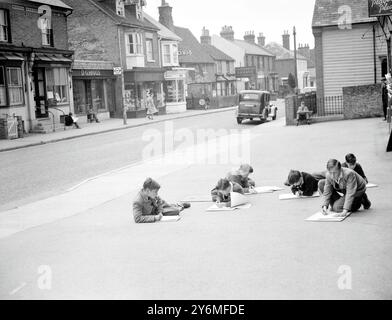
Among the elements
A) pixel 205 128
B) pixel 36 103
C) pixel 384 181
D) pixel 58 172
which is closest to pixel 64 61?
pixel 36 103

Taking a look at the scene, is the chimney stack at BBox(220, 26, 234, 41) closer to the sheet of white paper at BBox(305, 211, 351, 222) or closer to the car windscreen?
the car windscreen

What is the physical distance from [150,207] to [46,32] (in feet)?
92.3

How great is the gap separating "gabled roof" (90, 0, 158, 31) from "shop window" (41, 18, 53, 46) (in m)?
11.5

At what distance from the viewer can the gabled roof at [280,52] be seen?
97.1 metres

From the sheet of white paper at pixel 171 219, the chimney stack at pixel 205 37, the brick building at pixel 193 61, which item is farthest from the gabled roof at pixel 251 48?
the sheet of white paper at pixel 171 219

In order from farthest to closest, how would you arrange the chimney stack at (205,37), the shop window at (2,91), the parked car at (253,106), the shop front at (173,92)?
the chimney stack at (205,37) → the shop front at (173,92) → the parked car at (253,106) → the shop window at (2,91)

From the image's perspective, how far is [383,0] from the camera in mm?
19969

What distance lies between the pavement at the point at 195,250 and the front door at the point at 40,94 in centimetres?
2189

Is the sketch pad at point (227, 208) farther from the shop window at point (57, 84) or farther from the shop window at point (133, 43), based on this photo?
the shop window at point (133, 43)

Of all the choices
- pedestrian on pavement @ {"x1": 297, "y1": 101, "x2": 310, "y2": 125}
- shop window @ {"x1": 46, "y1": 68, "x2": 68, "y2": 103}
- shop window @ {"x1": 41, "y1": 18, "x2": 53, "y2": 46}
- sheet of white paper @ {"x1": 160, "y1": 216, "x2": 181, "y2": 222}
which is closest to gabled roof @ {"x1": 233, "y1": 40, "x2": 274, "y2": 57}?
shop window @ {"x1": 46, "y1": 68, "x2": 68, "y2": 103}

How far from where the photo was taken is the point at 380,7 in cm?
1995

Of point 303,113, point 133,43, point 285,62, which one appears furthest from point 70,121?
point 285,62

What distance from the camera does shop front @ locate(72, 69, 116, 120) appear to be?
4125cm
